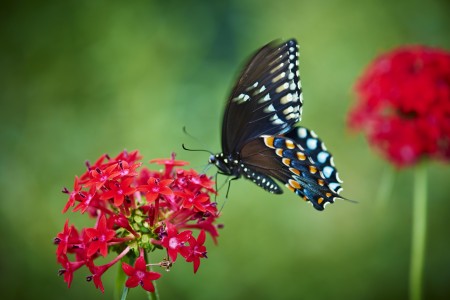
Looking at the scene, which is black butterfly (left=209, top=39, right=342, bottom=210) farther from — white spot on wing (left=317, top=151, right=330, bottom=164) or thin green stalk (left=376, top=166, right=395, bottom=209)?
thin green stalk (left=376, top=166, right=395, bottom=209)

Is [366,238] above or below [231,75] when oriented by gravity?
below

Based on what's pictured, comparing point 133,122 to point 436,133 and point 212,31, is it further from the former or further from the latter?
point 436,133

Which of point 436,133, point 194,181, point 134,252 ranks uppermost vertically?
point 436,133

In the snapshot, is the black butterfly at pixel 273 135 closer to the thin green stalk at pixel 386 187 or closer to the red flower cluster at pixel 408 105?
the red flower cluster at pixel 408 105

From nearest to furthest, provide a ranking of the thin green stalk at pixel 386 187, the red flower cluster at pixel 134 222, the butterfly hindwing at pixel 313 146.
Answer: the red flower cluster at pixel 134 222 < the butterfly hindwing at pixel 313 146 < the thin green stalk at pixel 386 187

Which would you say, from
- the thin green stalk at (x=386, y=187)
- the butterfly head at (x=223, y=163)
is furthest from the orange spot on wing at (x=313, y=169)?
the thin green stalk at (x=386, y=187)

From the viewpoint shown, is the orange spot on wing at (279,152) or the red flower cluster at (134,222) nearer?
the red flower cluster at (134,222)

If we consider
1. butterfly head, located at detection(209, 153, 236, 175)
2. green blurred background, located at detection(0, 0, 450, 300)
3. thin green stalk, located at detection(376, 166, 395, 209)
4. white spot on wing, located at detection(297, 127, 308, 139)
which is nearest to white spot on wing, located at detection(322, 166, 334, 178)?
white spot on wing, located at detection(297, 127, 308, 139)

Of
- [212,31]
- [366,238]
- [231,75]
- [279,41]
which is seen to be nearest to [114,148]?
[231,75]
